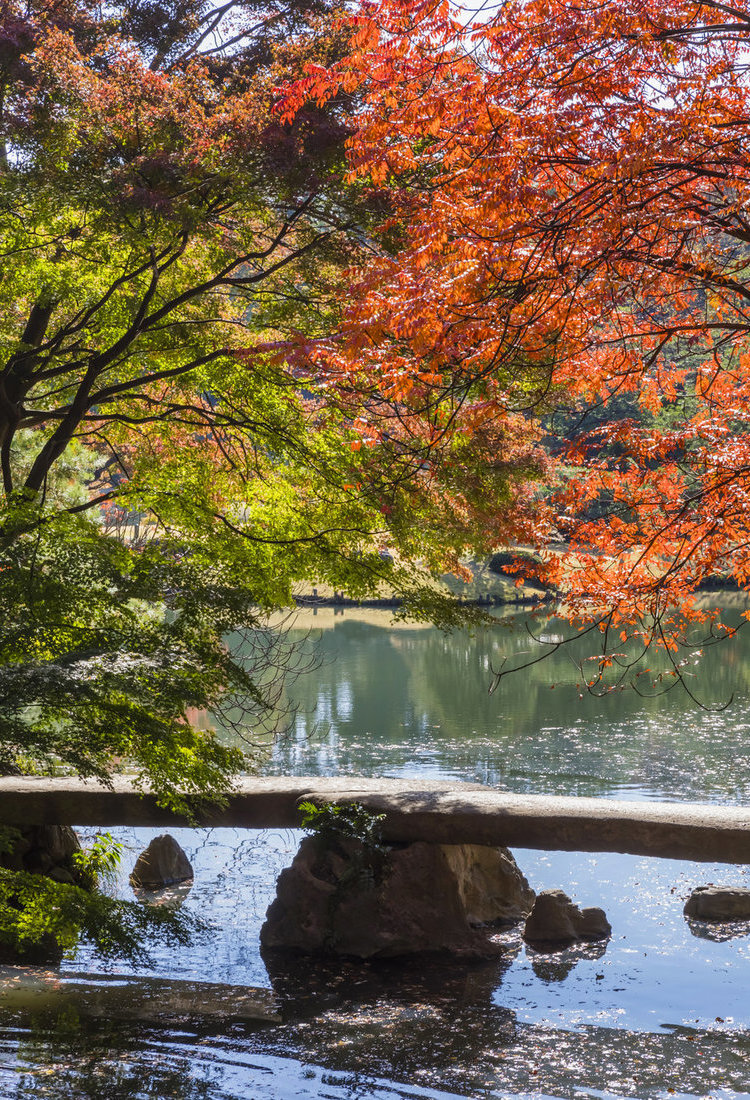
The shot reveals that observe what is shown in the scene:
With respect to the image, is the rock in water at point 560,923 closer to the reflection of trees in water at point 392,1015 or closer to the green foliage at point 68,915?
the reflection of trees in water at point 392,1015

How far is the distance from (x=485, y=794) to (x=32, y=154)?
5020 millimetres

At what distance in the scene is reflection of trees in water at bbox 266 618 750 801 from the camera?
1162 cm

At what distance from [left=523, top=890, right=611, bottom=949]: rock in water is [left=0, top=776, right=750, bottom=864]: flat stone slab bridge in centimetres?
69

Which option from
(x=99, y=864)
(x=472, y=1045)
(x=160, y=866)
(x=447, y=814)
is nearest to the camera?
(x=99, y=864)

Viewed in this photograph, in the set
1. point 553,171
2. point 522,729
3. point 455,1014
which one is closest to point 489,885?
point 455,1014

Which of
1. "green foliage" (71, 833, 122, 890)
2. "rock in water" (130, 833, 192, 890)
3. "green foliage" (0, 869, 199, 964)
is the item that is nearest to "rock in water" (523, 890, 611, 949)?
"green foliage" (71, 833, 122, 890)

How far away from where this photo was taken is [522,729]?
14.4 meters

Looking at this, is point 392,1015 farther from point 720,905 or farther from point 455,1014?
point 720,905

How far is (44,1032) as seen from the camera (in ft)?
14.9

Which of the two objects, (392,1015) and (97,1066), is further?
(392,1015)

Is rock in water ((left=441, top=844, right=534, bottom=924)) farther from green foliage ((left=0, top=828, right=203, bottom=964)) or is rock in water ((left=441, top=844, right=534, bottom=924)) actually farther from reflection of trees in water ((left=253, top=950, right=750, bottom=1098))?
green foliage ((left=0, top=828, right=203, bottom=964))

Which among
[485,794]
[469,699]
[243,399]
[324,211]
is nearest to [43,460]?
[243,399]

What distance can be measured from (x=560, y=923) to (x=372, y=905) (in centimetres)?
128

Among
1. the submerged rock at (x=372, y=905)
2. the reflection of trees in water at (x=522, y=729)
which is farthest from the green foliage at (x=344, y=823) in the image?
the reflection of trees in water at (x=522, y=729)
